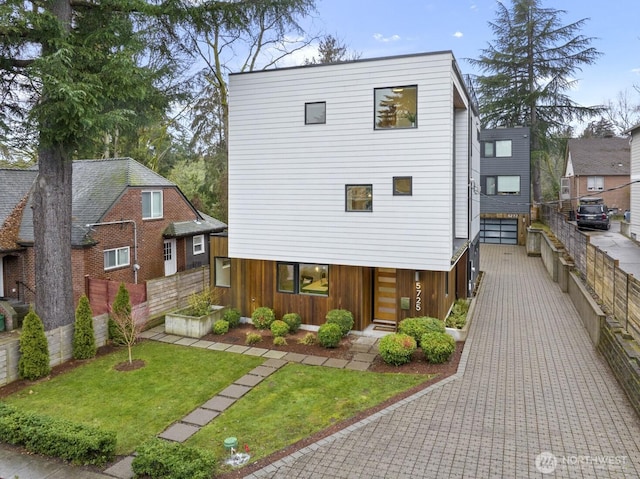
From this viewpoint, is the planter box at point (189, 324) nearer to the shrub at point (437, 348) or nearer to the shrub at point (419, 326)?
the shrub at point (419, 326)

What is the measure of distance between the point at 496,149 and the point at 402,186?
2321 cm

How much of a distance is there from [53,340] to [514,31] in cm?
3765

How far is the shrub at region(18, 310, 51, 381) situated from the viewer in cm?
1115

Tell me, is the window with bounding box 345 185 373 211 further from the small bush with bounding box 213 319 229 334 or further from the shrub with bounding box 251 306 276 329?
the small bush with bounding box 213 319 229 334

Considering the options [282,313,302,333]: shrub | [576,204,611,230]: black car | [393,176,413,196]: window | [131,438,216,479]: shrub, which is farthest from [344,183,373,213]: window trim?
[576,204,611,230]: black car

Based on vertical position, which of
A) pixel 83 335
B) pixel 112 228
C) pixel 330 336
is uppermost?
pixel 112 228

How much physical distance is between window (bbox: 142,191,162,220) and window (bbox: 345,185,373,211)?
37.1 feet

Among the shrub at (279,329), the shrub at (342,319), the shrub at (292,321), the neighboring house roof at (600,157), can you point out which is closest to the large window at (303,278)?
the shrub at (292,321)

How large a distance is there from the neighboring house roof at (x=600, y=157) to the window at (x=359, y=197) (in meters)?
40.1

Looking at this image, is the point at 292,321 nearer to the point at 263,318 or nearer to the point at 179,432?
the point at 263,318

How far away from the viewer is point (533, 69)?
35688 mm

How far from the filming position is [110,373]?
459 inches

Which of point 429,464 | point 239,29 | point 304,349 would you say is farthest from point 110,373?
point 239,29

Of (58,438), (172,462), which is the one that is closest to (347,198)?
(172,462)
